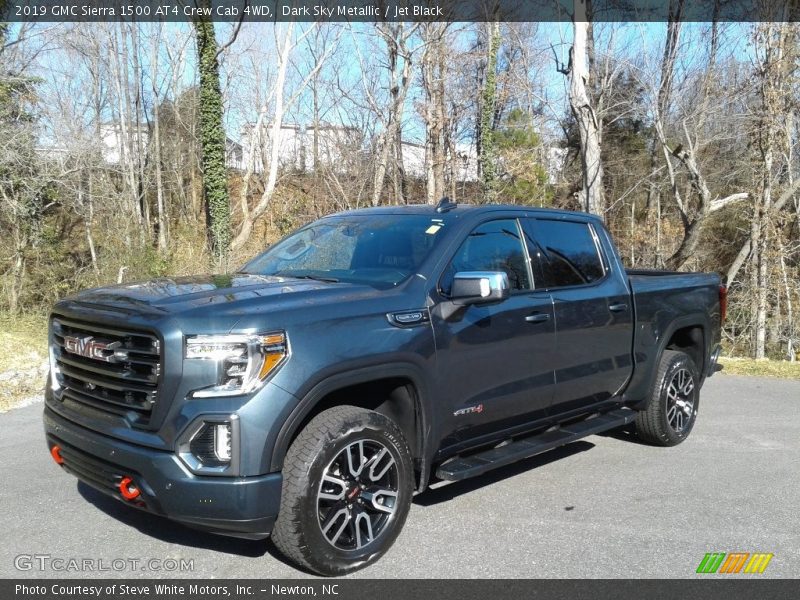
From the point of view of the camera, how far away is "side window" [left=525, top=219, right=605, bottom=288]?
5078mm

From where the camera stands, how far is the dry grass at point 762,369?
33.0 ft

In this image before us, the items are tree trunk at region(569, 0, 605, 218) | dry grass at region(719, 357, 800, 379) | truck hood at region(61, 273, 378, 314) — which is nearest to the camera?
truck hood at region(61, 273, 378, 314)

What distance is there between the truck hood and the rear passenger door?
163 centimetres

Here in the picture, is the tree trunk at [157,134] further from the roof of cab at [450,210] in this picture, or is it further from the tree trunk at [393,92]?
the roof of cab at [450,210]

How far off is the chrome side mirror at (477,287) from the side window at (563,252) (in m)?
0.86

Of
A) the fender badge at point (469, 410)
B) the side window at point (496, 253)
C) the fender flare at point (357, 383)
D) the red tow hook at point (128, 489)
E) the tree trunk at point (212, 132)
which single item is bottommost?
the red tow hook at point (128, 489)

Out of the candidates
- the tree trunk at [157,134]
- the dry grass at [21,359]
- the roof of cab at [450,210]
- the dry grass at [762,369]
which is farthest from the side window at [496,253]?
the tree trunk at [157,134]

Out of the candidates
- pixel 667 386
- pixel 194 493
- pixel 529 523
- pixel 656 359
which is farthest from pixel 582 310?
pixel 194 493

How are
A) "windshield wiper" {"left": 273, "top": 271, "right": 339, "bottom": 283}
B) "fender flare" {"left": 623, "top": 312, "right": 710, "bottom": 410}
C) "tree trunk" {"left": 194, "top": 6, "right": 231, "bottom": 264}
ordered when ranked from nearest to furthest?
"windshield wiper" {"left": 273, "top": 271, "right": 339, "bottom": 283} → "fender flare" {"left": 623, "top": 312, "right": 710, "bottom": 410} → "tree trunk" {"left": 194, "top": 6, "right": 231, "bottom": 264}

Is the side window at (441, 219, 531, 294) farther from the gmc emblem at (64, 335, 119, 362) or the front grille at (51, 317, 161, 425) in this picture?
the gmc emblem at (64, 335, 119, 362)

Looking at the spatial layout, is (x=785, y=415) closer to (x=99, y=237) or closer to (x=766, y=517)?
(x=766, y=517)

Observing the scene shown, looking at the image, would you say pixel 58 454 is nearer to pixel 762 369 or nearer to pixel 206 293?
pixel 206 293

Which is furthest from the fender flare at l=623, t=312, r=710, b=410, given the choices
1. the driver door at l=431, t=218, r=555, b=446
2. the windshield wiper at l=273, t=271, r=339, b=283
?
the windshield wiper at l=273, t=271, r=339, b=283

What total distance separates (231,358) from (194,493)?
0.64 meters
